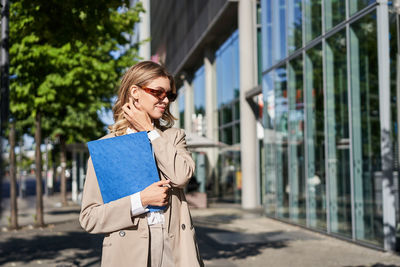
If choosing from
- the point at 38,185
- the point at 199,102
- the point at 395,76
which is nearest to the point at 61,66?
the point at 38,185

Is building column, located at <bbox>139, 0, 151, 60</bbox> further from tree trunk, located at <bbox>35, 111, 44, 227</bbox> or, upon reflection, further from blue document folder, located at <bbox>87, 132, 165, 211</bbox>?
blue document folder, located at <bbox>87, 132, 165, 211</bbox>

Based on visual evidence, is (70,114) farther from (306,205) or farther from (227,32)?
(306,205)

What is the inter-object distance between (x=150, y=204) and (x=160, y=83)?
1.81 ft

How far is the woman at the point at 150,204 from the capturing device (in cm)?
209

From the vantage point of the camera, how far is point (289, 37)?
42.0ft

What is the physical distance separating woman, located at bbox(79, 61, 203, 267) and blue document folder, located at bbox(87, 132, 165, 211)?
43 mm

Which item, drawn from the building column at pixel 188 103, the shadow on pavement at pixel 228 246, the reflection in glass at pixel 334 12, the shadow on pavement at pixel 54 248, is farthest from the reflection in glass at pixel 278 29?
the building column at pixel 188 103

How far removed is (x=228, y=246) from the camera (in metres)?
8.91

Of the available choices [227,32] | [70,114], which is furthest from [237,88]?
[70,114]

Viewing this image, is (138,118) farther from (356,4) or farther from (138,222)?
(356,4)

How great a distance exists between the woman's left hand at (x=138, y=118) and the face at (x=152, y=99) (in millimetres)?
44

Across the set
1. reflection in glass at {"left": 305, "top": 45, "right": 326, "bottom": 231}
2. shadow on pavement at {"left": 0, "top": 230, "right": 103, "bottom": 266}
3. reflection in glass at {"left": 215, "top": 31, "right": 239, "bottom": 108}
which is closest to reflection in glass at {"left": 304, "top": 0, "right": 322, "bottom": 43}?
reflection in glass at {"left": 305, "top": 45, "right": 326, "bottom": 231}

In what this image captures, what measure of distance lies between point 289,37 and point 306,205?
434 cm

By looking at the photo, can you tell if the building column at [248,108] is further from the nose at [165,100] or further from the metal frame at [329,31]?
the nose at [165,100]
